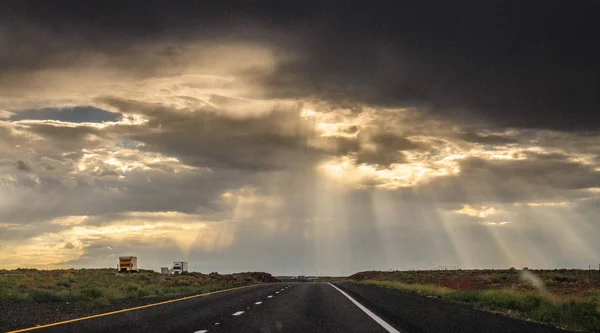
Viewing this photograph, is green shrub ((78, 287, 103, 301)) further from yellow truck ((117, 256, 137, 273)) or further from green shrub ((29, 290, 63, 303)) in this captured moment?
Result: yellow truck ((117, 256, 137, 273))

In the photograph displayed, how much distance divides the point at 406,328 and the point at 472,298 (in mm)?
18024

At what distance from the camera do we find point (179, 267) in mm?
125812

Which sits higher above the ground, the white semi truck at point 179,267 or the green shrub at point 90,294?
the white semi truck at point 179,267

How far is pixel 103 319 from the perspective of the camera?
17.3m

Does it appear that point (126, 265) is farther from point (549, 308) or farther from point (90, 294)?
point (549, 308)

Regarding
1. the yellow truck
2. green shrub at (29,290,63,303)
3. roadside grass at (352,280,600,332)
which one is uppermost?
the yellow truck

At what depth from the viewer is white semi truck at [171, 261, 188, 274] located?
123512 millimetres

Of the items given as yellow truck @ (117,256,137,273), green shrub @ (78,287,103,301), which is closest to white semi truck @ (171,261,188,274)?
yellow truck @ (117,256,137,273)

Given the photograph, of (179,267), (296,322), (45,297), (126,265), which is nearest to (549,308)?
(296,322)

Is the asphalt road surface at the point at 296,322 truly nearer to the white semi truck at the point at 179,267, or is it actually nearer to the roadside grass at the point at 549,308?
the roadside grass at the point at 549,308

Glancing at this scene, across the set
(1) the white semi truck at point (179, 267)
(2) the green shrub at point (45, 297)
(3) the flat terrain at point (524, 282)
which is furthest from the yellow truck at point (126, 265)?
(2) the green shrub at point (45, 297)

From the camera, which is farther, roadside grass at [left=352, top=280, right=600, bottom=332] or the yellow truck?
the yellow truck

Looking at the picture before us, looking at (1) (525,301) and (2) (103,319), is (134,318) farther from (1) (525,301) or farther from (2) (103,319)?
(1) (525,301)

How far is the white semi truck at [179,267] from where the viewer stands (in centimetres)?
12351
